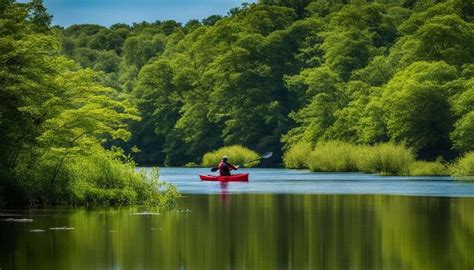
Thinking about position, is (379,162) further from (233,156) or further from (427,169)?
(233,156)

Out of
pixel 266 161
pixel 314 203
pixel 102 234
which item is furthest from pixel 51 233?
pixel 266 161

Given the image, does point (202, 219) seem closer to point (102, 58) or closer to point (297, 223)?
point (297, 223)

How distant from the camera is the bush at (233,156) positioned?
10075cm

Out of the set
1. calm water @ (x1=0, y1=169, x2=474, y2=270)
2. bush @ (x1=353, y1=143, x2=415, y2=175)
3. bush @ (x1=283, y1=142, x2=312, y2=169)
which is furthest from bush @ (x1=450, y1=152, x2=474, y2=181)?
bush @ (x1=283, y1=142, x2=312, y2=169)

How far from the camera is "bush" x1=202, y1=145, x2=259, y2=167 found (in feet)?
331

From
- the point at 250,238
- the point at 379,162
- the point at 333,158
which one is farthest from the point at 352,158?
the point at 250,238

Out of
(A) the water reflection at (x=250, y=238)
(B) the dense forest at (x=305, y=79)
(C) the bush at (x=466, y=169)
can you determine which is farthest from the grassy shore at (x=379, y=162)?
(A) the water reflection at (x=250, y=238)

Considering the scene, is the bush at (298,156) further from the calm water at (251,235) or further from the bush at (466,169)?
the calm water at (251,235)

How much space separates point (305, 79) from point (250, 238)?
261 ft

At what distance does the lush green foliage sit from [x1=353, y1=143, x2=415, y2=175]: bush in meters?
36.6

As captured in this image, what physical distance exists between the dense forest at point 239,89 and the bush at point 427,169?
2.75m

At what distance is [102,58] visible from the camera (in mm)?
150000

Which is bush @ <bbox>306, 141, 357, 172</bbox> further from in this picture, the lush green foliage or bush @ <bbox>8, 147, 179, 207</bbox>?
the lush green foliage

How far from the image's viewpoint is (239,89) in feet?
376
